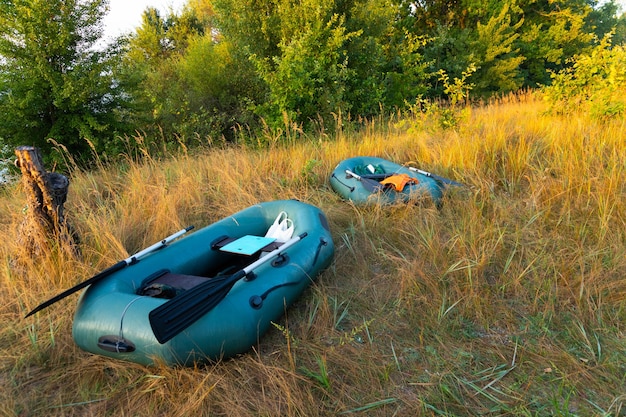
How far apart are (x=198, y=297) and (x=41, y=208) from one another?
1.64 meters

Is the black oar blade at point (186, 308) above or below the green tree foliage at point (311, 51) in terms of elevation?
below

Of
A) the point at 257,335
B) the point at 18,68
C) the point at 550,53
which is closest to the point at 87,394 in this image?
the point at 257,335

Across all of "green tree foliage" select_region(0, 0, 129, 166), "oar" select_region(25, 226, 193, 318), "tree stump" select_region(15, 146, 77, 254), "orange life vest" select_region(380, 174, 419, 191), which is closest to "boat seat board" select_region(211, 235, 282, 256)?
"oar" select_region(25, 226, 193, 318)

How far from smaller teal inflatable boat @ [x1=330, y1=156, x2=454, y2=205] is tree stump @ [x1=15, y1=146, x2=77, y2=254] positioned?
245 centimetres

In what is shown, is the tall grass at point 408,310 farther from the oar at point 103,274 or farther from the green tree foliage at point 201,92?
the green tree foliage at point 201,92

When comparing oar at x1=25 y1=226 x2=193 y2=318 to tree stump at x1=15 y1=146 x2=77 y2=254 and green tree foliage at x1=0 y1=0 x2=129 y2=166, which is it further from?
green tree foliage at x1=0 y1=0 x2=129 y2=166

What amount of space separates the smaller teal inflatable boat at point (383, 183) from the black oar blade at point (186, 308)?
1884 millimetres

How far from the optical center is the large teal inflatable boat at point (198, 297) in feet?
5.71

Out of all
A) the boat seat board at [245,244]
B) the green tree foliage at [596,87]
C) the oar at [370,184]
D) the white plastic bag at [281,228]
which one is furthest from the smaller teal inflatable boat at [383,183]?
the green tree foliage at [596,87]

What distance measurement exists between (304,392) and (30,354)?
60.6 inches

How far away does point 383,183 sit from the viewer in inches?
148

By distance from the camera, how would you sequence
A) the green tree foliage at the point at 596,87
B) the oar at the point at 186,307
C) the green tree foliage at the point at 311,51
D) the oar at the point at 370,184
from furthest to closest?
the green tree foliage at the point at 311,51 < the green tree foliage at the point at 596,87 < the oar at the point at 370,184 < the oar at the point at 186,307

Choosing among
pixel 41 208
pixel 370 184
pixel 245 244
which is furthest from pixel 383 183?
pixel 41 208

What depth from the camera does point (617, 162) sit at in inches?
136
